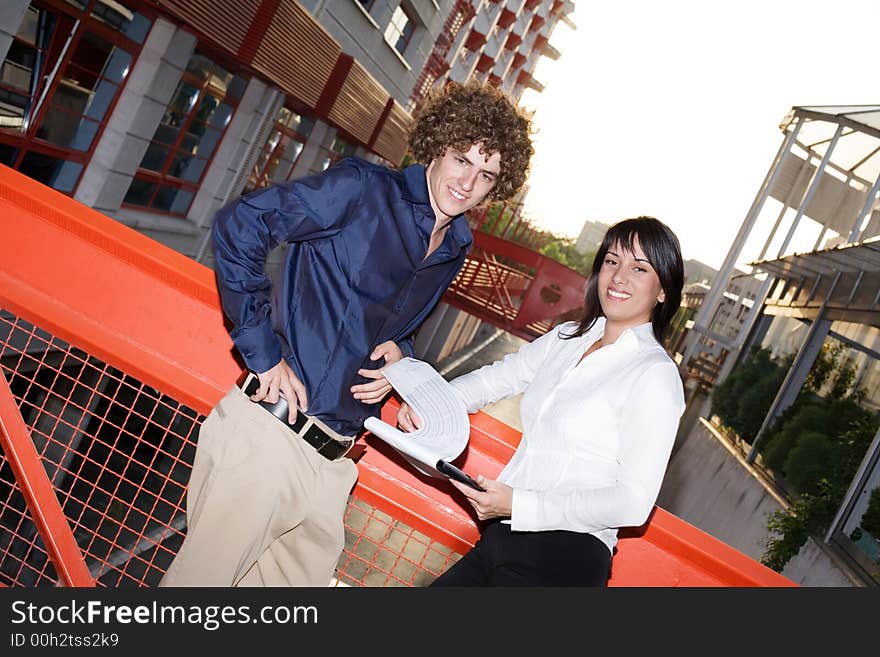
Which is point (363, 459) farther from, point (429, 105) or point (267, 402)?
point (429, 105)

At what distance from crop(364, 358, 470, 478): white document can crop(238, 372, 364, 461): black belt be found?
0.52 ft

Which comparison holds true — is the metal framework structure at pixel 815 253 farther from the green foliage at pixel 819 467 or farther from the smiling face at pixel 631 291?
the smiling face at pixel 631 291

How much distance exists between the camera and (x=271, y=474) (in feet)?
5.52

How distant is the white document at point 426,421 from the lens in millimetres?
1503

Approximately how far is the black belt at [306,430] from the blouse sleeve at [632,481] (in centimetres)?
46

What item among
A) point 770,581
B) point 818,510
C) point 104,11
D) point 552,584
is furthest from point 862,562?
point 104,11

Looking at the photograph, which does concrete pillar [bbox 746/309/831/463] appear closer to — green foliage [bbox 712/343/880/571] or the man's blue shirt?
green foliage [bbox 712/343/880/571]

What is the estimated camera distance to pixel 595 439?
5.51ft

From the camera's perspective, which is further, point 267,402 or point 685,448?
point 685,448

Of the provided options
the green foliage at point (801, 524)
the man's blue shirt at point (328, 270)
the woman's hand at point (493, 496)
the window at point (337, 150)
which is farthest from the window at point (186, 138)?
the green foliage at point (801, 524)

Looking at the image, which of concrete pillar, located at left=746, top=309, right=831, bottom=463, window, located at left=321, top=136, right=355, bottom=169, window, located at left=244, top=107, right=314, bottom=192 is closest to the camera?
concrete pillar, located at left=746, top=309, right=831, bottom=463

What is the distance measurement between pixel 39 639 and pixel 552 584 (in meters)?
1.17

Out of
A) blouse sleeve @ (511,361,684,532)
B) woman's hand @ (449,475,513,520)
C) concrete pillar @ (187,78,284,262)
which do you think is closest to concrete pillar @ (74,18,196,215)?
concrete pillar @ (187,78,284,262)

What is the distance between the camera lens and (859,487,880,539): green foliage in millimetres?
6957
